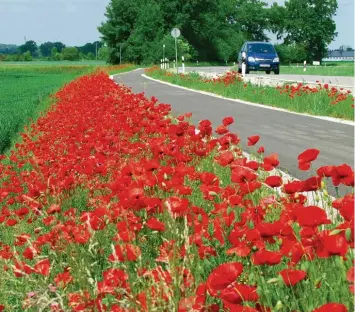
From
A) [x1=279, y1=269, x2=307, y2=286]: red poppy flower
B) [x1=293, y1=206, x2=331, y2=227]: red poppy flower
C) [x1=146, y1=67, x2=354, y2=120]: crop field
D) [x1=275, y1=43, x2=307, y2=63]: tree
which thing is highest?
[x1=293, y1=206, x2=331, y2=227]: red poppy flower

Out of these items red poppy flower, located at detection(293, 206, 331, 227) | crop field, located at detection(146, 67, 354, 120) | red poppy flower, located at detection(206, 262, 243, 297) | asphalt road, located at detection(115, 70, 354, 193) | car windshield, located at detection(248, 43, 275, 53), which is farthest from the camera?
car windshield, located at detection(248, 43, 275, 53)

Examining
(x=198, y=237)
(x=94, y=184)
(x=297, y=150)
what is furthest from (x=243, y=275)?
(x=297, y=150)

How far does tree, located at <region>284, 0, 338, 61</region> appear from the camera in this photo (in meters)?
112

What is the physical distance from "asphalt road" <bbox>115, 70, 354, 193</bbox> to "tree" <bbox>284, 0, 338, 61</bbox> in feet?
312

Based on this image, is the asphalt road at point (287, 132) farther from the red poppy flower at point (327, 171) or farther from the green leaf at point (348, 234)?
the green leaf at point (348, 234)

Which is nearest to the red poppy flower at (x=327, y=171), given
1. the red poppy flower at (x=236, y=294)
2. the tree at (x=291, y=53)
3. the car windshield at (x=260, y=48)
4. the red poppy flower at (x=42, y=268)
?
the red poppy flower at (x=236, y=294)

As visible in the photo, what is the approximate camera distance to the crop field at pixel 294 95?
1680cm

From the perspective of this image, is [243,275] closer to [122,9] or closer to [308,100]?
[308,100]

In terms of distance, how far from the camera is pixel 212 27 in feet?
327

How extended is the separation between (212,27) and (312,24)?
21897 mm

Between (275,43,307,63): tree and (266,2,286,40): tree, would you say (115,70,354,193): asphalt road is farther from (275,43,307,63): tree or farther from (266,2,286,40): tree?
(266,2,286,40): tree

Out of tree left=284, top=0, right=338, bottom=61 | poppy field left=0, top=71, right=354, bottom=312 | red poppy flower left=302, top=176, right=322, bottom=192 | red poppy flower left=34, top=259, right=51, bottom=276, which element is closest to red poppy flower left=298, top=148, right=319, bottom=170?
poppy field left=0, top=71, right=354, bottom=312

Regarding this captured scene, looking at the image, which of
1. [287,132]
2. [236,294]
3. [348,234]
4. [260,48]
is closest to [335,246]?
[348,234]

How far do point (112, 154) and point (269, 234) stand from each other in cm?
371
